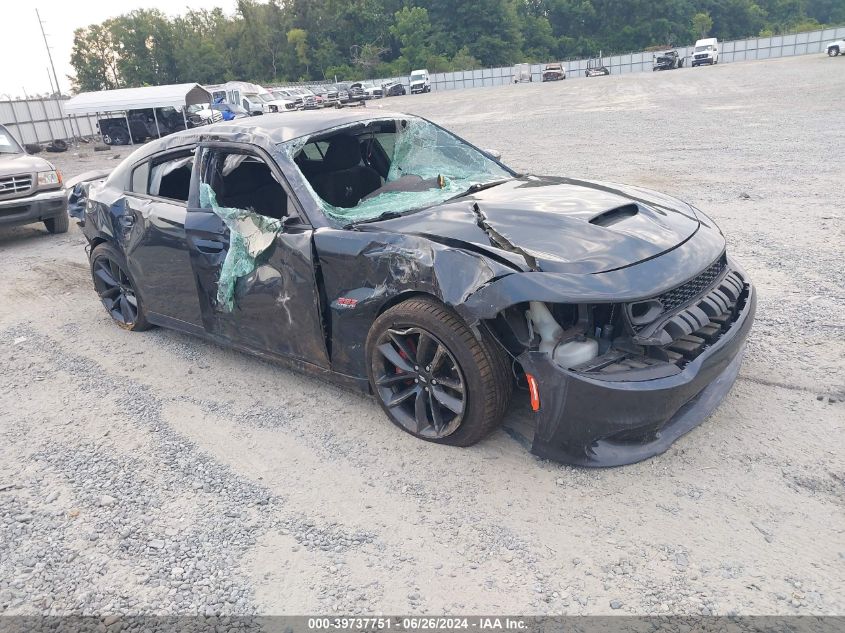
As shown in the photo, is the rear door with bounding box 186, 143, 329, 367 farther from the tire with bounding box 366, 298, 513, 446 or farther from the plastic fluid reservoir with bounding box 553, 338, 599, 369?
the plastic fluid reservoir with bounding box 553, 338, 599, 369

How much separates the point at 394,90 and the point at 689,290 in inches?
2262

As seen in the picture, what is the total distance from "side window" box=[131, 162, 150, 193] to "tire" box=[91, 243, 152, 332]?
558 mm

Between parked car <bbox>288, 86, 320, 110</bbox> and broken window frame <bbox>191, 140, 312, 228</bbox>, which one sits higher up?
broken window frame <bbox>191, 140, 312, 228</bbox>

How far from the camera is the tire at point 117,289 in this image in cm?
535

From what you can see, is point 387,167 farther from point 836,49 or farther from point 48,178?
point 836,49

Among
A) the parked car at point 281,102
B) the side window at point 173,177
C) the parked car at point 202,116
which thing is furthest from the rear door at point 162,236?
the parked car at point 281,102

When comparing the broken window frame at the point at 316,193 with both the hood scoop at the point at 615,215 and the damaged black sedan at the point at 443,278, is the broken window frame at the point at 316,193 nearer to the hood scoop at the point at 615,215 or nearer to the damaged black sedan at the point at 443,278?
the damaged black sedan at the point at 443,278

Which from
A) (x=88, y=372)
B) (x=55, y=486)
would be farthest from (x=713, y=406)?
(x=88, y=372)

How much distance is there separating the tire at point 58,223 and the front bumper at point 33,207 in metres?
0.12

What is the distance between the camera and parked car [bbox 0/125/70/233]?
30.0 feet

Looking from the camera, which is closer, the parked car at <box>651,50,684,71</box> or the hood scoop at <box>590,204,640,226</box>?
the hood scoop at <box>590,204,640,226</box>

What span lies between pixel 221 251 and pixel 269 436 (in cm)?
128

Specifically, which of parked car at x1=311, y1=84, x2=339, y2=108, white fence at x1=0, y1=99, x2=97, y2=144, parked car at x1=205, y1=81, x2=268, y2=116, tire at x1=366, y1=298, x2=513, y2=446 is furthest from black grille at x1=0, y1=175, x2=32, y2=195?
parked car at x1=311, y1=84, x2=339, y2=108

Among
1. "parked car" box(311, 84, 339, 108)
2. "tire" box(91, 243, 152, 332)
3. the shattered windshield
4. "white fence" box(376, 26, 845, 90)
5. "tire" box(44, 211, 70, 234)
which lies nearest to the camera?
the shattered windshield
